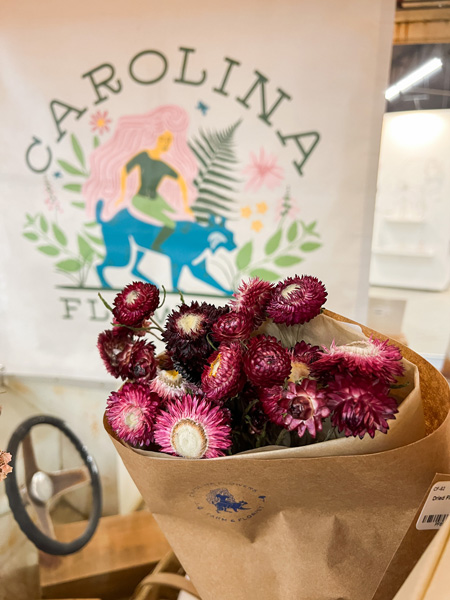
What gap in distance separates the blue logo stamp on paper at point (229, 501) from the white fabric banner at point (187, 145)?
1.06m

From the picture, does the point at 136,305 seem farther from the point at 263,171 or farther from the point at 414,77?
the point at 414,77

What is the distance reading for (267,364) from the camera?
431 mm

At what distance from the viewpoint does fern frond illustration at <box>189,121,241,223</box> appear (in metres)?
1.43

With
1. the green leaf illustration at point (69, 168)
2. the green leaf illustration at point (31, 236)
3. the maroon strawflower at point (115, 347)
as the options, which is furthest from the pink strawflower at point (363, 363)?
the green leaf illustration at point (31, 236)

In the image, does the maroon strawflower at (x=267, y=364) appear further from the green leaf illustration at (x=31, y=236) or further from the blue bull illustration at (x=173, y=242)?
the green leaf illustration at (x=31, y=236)

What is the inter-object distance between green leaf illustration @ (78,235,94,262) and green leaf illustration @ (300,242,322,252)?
71 centimetres

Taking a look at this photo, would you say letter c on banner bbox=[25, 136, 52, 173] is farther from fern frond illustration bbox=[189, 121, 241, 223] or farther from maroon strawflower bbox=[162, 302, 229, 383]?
maroon strawflower bbox=[162, 302, 229, 383]

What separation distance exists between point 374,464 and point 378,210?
43.8 inches

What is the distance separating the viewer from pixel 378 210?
4.58 ft

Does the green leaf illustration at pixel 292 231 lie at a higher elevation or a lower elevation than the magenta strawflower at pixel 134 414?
higher

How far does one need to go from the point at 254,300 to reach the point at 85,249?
3.91 feet

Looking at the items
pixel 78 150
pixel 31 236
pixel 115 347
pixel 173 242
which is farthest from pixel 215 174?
pixel 115 347

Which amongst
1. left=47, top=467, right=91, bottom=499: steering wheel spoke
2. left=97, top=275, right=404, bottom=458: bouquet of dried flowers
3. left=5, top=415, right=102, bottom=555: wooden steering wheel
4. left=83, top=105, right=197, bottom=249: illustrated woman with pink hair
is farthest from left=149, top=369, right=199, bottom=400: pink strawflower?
left=83, top=105, right=197, bottom=249: illustrated woman with pink hair

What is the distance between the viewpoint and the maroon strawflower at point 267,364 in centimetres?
43
